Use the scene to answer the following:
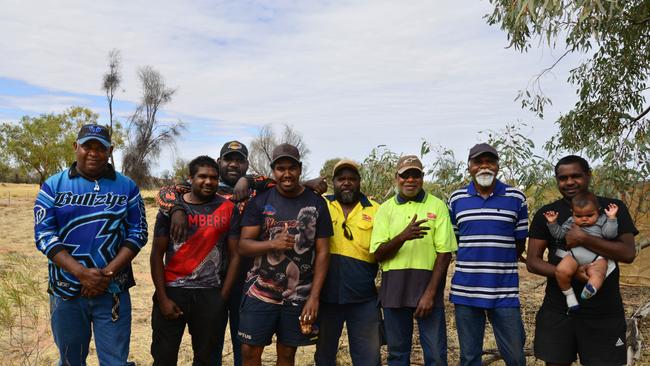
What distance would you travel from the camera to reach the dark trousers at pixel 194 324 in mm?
3656

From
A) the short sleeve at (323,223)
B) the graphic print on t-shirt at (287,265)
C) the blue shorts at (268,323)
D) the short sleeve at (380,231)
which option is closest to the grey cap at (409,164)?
the short sleeve at (380,231)

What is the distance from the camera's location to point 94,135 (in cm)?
342

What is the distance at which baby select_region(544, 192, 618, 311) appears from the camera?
3.12m

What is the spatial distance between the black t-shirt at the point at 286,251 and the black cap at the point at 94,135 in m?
1.00

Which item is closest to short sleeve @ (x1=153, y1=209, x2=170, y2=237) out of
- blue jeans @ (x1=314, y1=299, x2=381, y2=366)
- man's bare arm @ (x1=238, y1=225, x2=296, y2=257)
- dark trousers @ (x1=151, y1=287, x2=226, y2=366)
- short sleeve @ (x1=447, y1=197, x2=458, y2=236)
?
dark trousers @ (x1=151, y1=287, x2=226, y2=366)

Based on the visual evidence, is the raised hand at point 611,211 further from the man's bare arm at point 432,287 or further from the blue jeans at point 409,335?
the blue jeans at point 409,335

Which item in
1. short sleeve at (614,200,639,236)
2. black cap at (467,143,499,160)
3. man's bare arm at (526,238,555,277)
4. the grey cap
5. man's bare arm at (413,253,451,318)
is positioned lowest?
man's bare arm at (413,253,451,318)

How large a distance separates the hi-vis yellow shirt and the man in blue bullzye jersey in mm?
1283

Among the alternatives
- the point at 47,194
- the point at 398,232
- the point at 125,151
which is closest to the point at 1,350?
the point at 47,194

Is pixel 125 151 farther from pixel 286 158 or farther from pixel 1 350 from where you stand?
pixel 286 158

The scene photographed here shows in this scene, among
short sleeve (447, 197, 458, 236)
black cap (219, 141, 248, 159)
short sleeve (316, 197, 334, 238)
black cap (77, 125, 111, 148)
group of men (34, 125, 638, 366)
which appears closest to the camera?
group of men (34, 125, 638, 366)

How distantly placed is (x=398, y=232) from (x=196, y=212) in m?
1.35

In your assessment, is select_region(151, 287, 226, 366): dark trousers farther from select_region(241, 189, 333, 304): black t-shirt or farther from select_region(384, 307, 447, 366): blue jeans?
select_region(384, 307, 447, 366): blue jeans

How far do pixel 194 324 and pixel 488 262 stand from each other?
1994 millimetres
